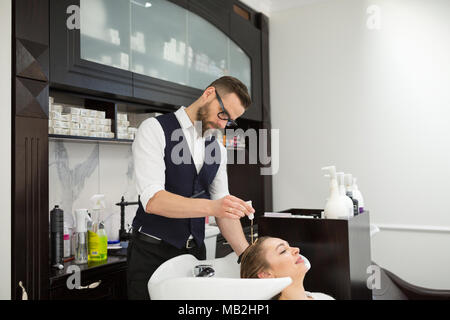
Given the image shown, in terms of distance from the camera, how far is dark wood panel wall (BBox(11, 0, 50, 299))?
182cm

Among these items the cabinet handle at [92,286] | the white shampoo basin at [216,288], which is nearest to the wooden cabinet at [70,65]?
the cabinet handle at [92,286]

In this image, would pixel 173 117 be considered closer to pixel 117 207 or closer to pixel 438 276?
pixel 117 207

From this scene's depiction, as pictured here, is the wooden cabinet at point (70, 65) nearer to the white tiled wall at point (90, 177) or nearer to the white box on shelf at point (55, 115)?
the white box on shelf at point (55, 115)

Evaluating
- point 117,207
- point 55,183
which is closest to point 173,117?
point 55,183

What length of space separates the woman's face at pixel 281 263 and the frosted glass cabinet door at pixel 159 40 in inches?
60.8

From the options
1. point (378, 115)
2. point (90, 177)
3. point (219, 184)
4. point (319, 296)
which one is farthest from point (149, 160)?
point (378, 115)

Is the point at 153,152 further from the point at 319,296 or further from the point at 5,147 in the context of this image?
the point at 319,296

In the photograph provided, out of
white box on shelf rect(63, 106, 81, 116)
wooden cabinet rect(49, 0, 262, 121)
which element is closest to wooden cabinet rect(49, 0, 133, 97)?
wooden cabinet rect(49, 0, 262, 121)

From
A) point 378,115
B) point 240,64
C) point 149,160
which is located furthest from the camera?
point 240,64

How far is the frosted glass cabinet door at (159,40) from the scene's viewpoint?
2529mm

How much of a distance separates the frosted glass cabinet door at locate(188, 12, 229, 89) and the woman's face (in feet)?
5.91

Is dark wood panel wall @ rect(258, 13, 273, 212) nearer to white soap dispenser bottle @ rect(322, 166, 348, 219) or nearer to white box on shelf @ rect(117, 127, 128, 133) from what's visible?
white box on shelf @ rect(117, 127, 128, 133)

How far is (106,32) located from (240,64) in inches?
61.6

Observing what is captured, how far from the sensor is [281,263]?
1457 millimetres
